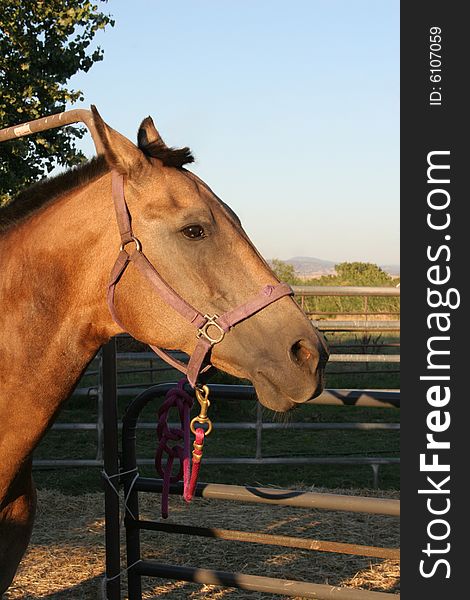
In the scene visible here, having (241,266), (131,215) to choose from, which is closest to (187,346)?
(241,266)

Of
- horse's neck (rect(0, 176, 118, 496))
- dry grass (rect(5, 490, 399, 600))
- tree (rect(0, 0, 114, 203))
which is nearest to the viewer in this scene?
horse's neck (rect(0, 176, 118, 496))

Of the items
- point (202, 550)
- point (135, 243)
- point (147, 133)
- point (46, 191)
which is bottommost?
point (202, 550)

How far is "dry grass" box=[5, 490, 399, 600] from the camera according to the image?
4375mm

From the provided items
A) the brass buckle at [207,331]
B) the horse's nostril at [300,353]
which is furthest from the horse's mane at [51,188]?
the horse's nostril at [300,353]

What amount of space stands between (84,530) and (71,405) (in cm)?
507

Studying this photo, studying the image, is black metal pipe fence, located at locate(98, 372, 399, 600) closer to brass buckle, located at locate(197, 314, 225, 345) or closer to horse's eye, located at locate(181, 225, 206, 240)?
brass buckle, located at locate(197, 314, 225, 345)

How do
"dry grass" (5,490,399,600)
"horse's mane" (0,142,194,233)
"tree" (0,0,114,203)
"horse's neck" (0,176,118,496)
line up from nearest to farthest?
"horse's neck" (0,176,118,496), "horse's mane" (0,142,194,233), "dry grass" (5,490,399,600), "tree" (0,0,114,203)

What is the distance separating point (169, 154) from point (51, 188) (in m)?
0.46

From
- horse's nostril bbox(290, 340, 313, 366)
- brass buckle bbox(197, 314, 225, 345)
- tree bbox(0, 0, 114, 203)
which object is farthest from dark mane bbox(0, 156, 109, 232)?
tree bbox(0, 0, 114, 203)

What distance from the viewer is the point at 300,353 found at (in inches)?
85.3

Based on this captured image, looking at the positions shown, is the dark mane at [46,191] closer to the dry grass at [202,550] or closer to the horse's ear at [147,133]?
the horse's ear at [147,133]

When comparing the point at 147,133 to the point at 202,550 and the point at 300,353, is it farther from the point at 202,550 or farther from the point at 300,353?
the point at 202,550

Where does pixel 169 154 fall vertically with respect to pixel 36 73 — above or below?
below

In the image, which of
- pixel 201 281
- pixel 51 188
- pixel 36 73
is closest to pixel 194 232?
pixel 201 281
